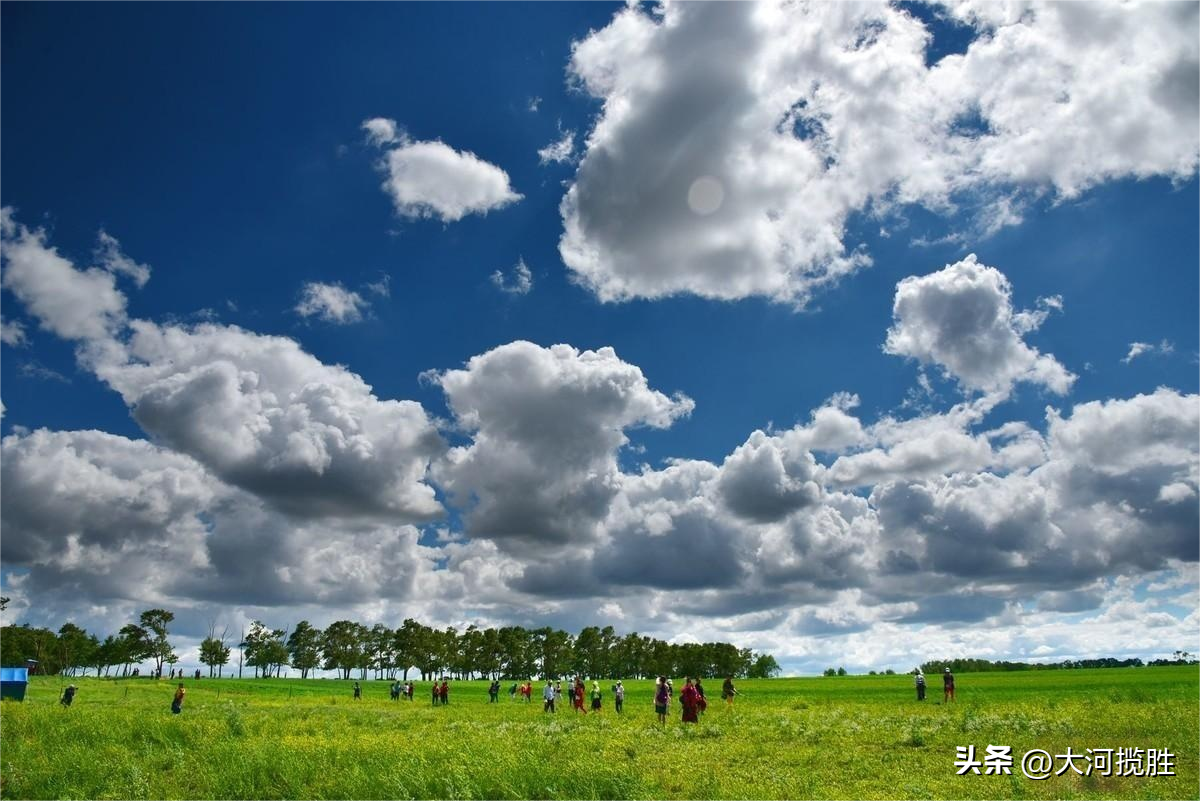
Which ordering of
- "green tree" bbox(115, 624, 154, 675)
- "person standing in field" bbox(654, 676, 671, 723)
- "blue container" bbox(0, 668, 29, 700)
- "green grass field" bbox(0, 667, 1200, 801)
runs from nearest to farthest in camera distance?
1. "green grass field" bbox(0, 667, 1200, 801)
2. "person standing in field" bbox(654, 676, 671, 723)
3. "blue container" bbox(0, 668, 29, 700)
4. "green tree" bbox(115, 624, 154, 675)

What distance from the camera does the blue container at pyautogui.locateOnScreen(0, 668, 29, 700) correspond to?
59844mm

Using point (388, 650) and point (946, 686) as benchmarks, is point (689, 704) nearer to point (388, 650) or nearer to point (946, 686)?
point (946, 686)

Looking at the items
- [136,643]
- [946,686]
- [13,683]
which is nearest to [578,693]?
[946,686]

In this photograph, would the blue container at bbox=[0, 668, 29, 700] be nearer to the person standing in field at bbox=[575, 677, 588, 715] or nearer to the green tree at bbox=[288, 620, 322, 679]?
the person standing in field at bbox=[575, 677, 588, 715]

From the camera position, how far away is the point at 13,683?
6059 centimetres

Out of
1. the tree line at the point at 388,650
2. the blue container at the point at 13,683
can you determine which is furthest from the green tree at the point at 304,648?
the blue container at the point at 13,683

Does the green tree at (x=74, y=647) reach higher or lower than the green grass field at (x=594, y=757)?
lower

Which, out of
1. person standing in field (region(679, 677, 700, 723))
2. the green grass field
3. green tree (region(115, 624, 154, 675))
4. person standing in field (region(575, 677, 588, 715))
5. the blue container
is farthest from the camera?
green tree (region(115, 624, 154, 675))

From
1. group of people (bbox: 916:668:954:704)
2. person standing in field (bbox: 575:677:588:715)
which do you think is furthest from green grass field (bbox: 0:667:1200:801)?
group of people (bbox: 916:668:954:704)

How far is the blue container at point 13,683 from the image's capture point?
5984 centimetres

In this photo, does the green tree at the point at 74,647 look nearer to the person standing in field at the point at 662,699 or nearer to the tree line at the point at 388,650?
the tree line at the point at 388,650

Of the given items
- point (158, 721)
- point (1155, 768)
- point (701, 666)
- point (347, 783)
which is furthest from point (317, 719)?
point (701, 666)

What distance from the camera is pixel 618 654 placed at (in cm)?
19475

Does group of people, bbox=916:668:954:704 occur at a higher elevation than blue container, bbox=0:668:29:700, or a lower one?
higher
